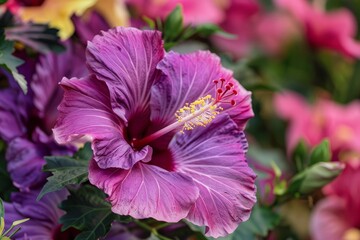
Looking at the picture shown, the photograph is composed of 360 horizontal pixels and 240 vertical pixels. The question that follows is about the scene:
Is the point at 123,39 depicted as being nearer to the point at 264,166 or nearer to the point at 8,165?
the point at 8,165

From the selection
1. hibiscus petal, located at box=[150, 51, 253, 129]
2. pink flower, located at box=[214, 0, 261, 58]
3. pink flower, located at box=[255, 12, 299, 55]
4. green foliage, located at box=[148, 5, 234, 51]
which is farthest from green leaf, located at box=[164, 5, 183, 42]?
pink flower, located at box=[255, 12, 299, 55]

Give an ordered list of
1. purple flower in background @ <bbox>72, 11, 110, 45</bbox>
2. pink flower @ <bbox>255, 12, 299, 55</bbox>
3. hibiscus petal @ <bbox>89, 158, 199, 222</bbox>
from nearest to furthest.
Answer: hibiscus petal @ <bbox>89, 158, 199, 222</bbox> → purple flower in background @ <bbox>72, 11, 110, 45</bbox> → pink flower @ <bbox>255, 12, 299, 55</bbox>

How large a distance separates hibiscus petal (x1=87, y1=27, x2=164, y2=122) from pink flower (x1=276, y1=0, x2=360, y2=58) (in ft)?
1.91

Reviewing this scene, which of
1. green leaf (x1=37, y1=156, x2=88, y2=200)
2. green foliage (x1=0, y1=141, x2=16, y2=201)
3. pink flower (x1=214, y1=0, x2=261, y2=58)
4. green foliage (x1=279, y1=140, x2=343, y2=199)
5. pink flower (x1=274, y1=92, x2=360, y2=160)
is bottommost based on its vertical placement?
pink flower (x1=274, y1=92, x2=360, y2=160)

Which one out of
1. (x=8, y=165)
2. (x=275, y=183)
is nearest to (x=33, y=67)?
(x=8, y=165)

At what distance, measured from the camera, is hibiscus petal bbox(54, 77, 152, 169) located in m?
0.50

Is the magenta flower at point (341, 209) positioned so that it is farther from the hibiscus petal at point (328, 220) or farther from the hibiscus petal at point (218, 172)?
the hibiscus petal at point (218, 172)

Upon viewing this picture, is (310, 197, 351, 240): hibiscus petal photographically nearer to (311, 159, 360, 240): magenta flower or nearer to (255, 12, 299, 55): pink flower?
(311, 159, 360, 240): magenta flower

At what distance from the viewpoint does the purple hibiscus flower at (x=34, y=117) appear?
0.59m

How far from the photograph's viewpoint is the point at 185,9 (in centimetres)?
95

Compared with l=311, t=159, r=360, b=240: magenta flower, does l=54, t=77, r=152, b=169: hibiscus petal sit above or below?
above

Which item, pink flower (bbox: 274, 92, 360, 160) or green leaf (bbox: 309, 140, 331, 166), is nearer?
green leaf (bbox: 309, 140, 331, 166)

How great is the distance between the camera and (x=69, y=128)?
1.65 feet

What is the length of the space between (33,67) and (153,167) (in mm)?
182
